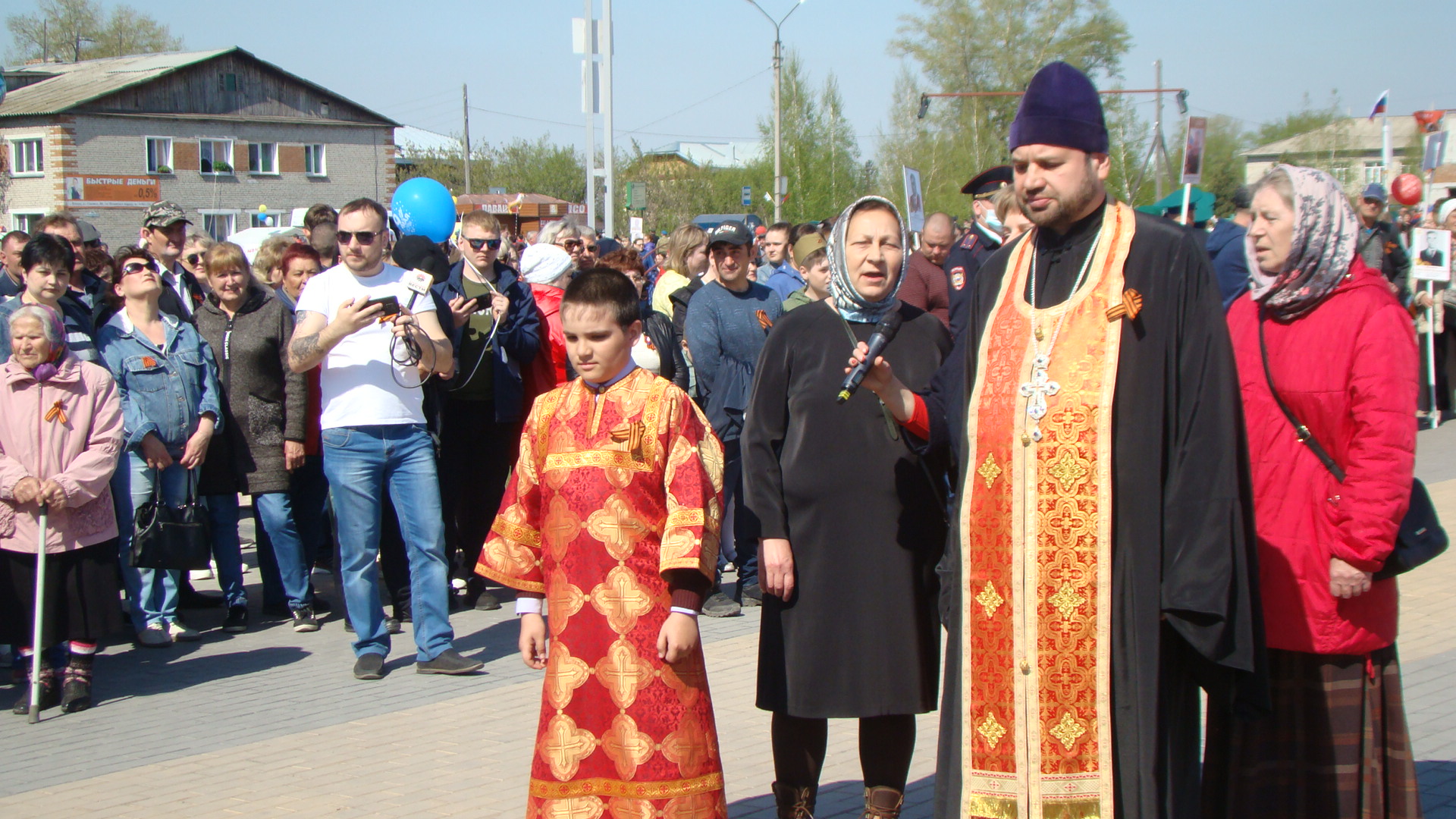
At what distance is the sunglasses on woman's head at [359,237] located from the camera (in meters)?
6.14

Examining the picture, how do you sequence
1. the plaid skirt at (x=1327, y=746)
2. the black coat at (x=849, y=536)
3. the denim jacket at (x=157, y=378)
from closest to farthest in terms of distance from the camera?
the plaid skirt at (x=1327, y=746) → the black coat at (x=849, y=536) → the denim jacket at (x=157, y=378)

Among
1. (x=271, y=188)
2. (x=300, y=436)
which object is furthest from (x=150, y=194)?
(x=300, y=436)

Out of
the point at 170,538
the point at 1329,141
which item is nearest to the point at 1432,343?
the point at 170,538

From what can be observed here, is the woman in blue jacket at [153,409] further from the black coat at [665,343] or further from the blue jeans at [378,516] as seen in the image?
the black coat at [665,343]

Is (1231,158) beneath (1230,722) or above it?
above

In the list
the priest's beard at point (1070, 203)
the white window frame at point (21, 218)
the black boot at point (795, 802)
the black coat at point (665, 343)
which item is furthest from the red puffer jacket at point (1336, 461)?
the white window frame at point (21, 218)

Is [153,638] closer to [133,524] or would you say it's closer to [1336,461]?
[133,524]

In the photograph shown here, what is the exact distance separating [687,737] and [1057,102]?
74.5 inches

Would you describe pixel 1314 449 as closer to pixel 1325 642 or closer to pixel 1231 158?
pixel 1325 642

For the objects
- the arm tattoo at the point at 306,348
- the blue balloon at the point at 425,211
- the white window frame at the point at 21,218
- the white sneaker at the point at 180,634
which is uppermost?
the white window frame at the point at 21,218

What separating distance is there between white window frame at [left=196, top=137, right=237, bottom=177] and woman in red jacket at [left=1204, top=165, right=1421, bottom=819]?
52897 millimetres

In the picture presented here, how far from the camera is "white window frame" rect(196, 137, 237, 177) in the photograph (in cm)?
5122

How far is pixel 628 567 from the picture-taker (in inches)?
143

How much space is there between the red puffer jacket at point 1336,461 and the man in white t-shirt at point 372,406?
382cm
